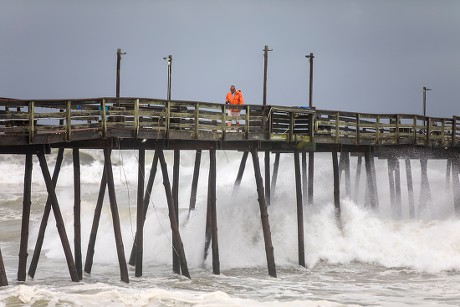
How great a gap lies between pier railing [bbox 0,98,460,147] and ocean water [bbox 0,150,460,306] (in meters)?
3.28

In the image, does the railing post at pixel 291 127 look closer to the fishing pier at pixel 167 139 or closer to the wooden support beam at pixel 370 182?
the fishing pier at pixel 167 139

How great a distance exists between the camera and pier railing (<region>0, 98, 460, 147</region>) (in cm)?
2166

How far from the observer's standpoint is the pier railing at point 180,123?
21.7 m

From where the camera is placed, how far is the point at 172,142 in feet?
80.4

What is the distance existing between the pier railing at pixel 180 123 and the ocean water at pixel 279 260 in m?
3.28

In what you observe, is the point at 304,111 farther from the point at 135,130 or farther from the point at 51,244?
the point at 51,244

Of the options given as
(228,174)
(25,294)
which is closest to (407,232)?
(25,294)

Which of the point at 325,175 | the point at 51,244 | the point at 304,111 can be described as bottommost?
the point at 51,244

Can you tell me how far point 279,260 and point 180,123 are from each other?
6692mm

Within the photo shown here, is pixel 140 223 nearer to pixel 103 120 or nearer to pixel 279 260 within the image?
pixel 103 120

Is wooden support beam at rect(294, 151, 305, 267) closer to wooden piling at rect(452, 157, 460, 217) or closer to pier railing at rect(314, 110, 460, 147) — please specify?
pier railing at rect(314, 110, 460, 147)

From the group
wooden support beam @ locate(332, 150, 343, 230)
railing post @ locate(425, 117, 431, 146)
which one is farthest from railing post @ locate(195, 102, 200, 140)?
railing post @ locate(425, 117, 431, 146)

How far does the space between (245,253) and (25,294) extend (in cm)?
1057

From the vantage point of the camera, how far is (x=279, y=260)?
28.8 meters
